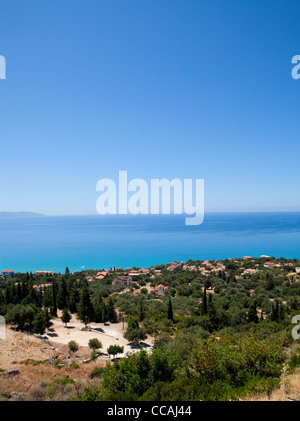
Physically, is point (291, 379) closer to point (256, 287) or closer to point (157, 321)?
point (157, 321)

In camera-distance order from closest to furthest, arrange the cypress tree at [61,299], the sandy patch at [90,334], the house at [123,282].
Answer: the sandy patch at [90,334] → the cypress tree at [61,299] → the house at [123,282]

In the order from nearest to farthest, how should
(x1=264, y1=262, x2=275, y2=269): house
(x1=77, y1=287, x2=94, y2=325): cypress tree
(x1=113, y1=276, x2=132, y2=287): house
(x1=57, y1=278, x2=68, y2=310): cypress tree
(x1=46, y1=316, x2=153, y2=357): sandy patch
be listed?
(x1=46, y1=316, x2=153, y2=357): sandy patch
(x1=77, y1=287, x2=94, y2=325): cypress tree
(x1=57, y1=278, x2=68, y2=310): cypress tree
(x1=113, y1=276, x2=132, y2=287): house
(x1=264, y1=262, x2=275, y2=269): house

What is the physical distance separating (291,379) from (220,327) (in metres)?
13.2

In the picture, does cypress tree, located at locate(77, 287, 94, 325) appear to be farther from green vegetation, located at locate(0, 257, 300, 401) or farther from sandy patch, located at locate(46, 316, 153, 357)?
sandy patch, located at locate(46, 316, 153, 357)

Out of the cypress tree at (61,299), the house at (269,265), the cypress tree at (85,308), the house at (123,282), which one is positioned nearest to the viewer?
the cypress tree at (85,308)

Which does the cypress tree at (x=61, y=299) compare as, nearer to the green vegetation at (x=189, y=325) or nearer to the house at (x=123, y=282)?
the green vegetation at (x=189, y=325)

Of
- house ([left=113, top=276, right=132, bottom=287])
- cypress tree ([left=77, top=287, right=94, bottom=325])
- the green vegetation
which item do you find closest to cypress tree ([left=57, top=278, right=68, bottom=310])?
the green vegetation

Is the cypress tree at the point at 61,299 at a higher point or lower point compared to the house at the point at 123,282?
higher

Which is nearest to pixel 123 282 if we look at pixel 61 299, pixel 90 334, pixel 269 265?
pixel 61 299

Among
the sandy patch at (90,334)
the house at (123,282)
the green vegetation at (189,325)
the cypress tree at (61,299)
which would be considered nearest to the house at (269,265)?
the green vegetation at (189,325)

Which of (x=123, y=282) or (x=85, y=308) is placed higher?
(x=85, y=308)

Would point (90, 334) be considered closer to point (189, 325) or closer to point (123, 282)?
point (189, 325)

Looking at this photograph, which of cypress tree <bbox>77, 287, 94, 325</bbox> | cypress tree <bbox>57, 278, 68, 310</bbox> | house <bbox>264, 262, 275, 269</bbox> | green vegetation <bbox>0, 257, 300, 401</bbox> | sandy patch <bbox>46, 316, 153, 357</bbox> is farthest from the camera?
house <bbox>264, 262, 275, 269</bbox>

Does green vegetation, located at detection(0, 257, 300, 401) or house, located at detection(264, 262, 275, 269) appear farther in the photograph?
house, located at detection(264, 262, 275, 269)
